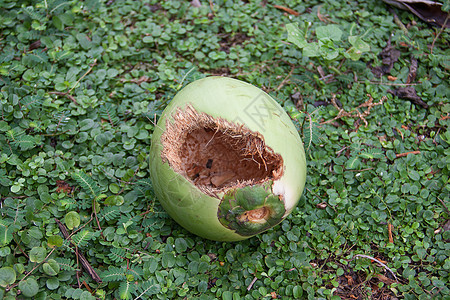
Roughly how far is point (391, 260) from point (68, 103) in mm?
2507

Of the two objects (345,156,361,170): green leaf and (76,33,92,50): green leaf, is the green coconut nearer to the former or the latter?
(345,156,361,170): green leaf

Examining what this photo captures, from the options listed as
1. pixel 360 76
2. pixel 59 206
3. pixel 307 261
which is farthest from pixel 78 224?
pixel 360 76

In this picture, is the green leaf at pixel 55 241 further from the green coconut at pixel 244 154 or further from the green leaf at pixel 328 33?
the green leaf at pixel 328 33

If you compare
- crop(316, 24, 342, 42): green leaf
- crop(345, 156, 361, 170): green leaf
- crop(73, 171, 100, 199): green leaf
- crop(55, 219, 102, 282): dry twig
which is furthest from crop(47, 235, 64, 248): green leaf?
crop(316, 24, 342, 42): green leaf

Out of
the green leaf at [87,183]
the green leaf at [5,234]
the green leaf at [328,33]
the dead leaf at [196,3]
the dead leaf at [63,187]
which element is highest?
the green leaf at [328,33]

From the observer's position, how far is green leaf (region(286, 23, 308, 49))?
10.7ft

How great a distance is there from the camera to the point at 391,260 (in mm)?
2666

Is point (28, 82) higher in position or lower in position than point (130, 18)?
lower

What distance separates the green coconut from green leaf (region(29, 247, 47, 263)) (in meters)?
0.71

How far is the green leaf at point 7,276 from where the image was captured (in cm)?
227

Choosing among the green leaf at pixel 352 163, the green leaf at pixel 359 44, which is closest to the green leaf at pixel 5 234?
the green leaf at pixel 352 163

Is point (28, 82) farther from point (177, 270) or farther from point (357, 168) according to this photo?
point (357, 168)

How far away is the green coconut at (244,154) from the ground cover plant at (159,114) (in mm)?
367

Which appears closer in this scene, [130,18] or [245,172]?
[245,172]
